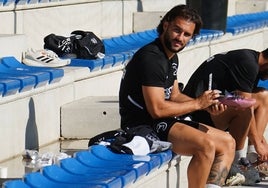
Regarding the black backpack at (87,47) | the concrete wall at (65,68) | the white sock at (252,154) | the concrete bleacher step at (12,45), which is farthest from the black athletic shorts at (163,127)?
the black backpack at (87,47)

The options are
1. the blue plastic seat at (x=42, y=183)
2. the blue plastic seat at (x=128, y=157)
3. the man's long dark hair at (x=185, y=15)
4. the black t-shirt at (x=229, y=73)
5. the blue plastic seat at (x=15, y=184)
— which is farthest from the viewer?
the black t-shirt at (x=229, y=73)

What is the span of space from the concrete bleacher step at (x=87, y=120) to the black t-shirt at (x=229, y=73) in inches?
24.8

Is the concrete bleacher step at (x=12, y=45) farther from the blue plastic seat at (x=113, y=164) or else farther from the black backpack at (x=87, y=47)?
the blue plastic seat at (x=113, y=164)

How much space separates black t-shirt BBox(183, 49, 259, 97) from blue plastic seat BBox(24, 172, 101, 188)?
88.0 inches

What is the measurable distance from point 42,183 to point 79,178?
30 centimetres

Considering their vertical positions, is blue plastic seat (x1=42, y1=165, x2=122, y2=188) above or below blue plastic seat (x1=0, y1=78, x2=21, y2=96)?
below

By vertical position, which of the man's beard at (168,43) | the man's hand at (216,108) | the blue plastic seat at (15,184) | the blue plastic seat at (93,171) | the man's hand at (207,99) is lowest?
the blue plastic seat at (93,171)

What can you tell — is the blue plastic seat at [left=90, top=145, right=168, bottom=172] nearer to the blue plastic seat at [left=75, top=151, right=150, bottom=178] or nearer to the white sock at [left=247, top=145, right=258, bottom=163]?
the blue plastic seat at [left=75, top=151, right=150, bottom=178]

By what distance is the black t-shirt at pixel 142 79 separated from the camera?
6277 mm

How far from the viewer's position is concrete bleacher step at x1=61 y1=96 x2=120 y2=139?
25.3ft

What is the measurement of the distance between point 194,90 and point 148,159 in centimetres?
146

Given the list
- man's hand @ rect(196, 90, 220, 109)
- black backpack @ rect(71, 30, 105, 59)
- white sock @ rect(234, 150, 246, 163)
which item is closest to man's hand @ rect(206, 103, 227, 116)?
man's hand @ rect(196, 90, 220, 109)

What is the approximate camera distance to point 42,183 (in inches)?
208

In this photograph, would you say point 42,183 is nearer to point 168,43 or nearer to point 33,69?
point 168,43
